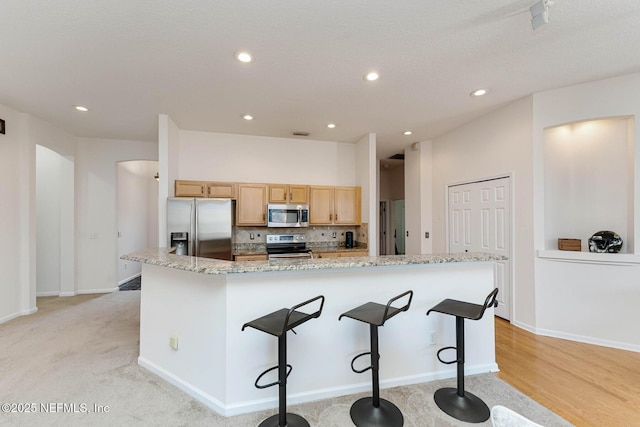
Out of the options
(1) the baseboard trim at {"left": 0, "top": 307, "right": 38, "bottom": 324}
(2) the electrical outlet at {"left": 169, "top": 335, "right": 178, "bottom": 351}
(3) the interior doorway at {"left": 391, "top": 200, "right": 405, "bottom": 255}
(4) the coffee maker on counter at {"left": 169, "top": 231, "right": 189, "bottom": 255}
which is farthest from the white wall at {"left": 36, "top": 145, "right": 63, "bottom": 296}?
(3) the interior doorway at {"left": 391, "top": 200, "right": 405, "bottom": 255}

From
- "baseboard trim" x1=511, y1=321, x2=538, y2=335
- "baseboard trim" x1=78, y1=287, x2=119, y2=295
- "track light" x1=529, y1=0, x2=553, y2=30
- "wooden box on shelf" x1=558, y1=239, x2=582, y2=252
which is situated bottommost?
"baseboard trim" x1=511, y1=321, x2=538, y2=335

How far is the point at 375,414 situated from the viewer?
6.31 feet

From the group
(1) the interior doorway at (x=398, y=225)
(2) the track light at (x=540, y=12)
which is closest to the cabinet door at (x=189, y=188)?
(2) the track light at (x=540, y=12)

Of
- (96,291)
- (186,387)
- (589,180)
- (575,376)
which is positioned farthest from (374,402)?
(96,291)

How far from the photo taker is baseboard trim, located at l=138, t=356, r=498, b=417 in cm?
199

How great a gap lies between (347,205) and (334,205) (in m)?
0.25

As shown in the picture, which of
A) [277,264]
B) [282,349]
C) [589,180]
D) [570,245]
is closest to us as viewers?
[282,349]

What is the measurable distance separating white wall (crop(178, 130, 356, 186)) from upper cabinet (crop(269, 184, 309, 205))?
12.2 inches

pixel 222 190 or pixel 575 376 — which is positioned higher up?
pixel 222 190

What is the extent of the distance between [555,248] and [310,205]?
344 centimetres

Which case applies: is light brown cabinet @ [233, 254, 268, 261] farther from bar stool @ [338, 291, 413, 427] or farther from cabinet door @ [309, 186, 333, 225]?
bar stool @ [338, 291, 413, 427]

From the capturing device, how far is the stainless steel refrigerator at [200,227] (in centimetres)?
386

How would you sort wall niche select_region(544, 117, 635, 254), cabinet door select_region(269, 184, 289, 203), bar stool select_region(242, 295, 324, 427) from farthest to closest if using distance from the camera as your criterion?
cabinet door select_region(269, 184, 289, 203)
wall niche select_region(544, 117, 635, 254)
bar stool select_region(242, 295, 324, 427)

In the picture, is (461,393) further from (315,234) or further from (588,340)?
(315,234)
